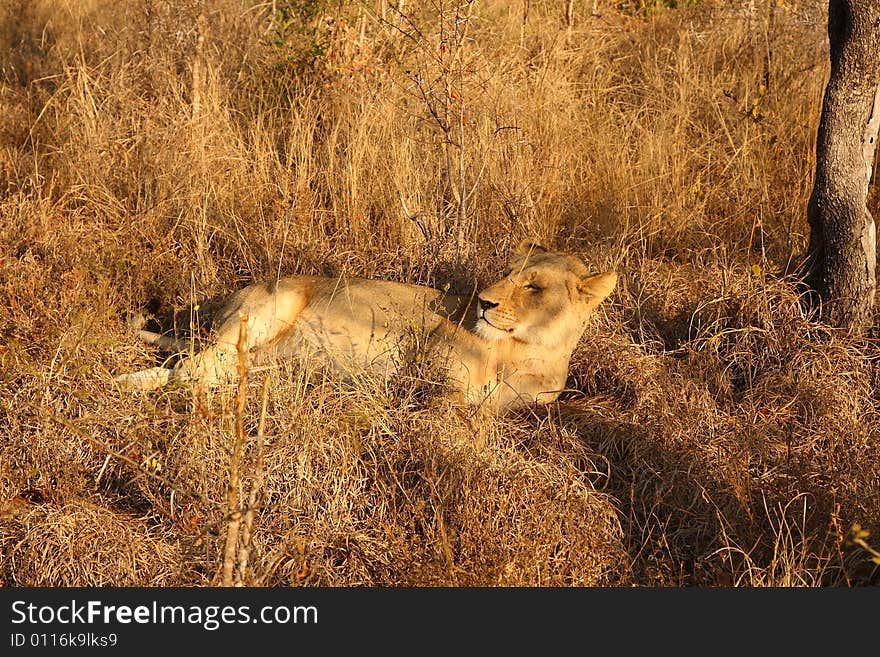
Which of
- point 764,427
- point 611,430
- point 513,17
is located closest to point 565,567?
point 611,430

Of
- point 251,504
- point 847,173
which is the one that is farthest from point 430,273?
point 251,504

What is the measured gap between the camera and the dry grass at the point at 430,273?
11.7ft

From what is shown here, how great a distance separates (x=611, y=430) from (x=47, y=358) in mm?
2409

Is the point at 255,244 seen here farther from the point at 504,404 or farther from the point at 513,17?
the point at 513,17

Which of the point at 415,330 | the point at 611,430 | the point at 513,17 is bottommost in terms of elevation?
the point at 611,430

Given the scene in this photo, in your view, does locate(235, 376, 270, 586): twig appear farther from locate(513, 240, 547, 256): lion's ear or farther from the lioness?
locate(513, 240, 547, 256): lion's ear

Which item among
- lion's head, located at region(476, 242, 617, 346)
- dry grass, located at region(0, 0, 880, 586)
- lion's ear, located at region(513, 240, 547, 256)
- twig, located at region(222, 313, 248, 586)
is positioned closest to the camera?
twig, located at region(222, 313, 248, 586)

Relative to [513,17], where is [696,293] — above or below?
below

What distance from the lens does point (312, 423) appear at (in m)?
3.96

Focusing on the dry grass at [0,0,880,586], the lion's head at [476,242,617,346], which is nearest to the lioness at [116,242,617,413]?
the lion's head at [476,242,617,346]

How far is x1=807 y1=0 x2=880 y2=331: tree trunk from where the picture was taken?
15.9 ft

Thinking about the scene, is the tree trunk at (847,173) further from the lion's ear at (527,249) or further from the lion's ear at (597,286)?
the lion's ear at (527,249)

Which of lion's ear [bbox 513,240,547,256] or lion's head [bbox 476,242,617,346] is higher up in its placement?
lion's ear [bbox 513,240,547,256]

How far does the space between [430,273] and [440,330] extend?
38.1 inches
